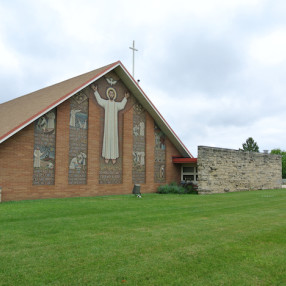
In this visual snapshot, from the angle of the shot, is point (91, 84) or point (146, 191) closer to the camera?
point (91, 84)

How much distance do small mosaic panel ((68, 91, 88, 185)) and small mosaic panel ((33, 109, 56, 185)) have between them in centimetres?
119

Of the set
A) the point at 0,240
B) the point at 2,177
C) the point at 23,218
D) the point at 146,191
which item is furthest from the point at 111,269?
the point at 146,191

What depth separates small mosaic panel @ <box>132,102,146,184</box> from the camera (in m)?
23.6

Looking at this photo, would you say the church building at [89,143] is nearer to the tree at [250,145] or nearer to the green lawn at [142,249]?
the green lawn at [142,249]

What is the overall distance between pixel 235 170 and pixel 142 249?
827 inches

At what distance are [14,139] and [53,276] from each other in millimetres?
13332

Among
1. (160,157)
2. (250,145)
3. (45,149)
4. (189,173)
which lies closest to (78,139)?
(45,149)

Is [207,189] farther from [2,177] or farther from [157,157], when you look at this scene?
[2,177]

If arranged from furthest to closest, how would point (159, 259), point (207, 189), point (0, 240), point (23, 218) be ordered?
point (207, 189) → point (23, 218) → point (0, 240) → point (159, 259)

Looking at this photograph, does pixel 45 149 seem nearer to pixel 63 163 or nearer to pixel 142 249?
pixel 63 163

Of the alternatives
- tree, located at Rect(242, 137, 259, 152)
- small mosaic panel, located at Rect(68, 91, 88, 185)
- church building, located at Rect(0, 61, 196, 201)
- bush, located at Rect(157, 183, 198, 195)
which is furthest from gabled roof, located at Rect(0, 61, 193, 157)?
tree, located at Rect(242, 137, 259, 152)

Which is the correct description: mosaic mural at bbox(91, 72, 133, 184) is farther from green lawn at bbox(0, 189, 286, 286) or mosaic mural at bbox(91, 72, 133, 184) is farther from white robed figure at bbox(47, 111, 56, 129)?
green lawn at bbox(0, 189, 286, 286)

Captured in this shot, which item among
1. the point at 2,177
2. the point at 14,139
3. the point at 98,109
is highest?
the point at 98,109

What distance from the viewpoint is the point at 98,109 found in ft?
70.6
